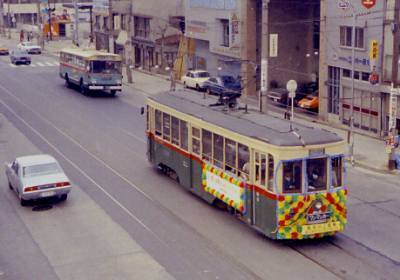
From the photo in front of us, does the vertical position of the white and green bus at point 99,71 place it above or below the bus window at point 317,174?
above

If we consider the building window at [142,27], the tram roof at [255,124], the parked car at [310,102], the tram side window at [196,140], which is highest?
the building window at [142,27]

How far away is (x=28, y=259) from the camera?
65.5ft

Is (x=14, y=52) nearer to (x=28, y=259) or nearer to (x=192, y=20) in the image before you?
(x=192, y=20)

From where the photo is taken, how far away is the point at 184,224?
22.7m

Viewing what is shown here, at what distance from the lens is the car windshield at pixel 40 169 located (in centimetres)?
2553

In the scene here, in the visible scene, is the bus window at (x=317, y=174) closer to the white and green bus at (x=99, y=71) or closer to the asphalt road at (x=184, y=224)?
the asphalt road at (x=184, y=224)

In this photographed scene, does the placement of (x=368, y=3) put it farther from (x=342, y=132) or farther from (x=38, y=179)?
(x=38, y=179)

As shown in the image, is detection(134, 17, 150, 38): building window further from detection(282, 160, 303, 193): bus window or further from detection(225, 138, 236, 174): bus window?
detection(282, 160, 303, 193): bus window

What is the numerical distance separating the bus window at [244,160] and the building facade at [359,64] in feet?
44.0

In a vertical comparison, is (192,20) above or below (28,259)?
above

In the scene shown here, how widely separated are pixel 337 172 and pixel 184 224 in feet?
16.7

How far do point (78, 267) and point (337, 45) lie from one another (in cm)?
2583

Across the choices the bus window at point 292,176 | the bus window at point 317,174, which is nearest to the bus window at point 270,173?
the bus window at point 292,176

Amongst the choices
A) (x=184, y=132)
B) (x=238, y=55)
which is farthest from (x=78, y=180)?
(x=238, y=55)
